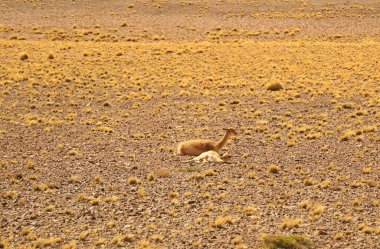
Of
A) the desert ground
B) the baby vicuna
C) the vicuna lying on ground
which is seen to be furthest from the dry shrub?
the vicuna lying on ground

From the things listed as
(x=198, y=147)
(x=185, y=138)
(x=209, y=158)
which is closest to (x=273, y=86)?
(x=185, y=138)

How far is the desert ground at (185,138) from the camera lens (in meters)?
11.2

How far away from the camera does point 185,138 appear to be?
18688mm

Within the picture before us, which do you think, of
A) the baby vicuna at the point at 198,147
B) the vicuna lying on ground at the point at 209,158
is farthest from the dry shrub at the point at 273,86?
the vicuna lying on ground at the point at 209,158

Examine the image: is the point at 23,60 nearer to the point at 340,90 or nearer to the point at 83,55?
the point at 83,55

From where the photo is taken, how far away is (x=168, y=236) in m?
10.8

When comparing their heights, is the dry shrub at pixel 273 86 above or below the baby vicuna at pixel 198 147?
below

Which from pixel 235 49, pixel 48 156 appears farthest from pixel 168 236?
pixel 235 49

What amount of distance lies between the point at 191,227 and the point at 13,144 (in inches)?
334

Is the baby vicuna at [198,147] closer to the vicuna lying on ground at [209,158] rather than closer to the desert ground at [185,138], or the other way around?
the desert ground at [185,138]

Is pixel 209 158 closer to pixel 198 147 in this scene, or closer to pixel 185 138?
pixel 198 147

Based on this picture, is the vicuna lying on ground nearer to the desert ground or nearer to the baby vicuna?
the desert ground

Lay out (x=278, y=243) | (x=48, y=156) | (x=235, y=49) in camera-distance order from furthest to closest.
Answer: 1. (x=235, y=49)
2. (x=48, y=156)
3. (x=278, y=243)

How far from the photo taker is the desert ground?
441 inches
